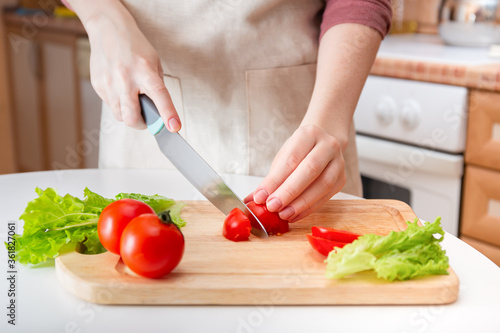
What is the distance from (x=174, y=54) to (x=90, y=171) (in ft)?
0.93

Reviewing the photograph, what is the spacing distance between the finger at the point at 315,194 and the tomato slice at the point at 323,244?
10 centimetres

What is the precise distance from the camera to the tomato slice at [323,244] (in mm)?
802

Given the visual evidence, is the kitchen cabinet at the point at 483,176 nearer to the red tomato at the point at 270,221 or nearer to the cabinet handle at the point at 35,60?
the red tomato at the point at 270,221

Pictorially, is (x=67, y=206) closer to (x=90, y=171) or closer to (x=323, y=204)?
(x=90, y=171)

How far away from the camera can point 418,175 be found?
1809 mm

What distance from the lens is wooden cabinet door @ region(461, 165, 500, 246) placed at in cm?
167

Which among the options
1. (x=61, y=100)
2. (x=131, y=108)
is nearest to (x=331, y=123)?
(x=131, y=108)

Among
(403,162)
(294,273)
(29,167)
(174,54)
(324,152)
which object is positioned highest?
(174,54)

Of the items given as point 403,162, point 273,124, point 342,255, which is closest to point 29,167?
point 403,162

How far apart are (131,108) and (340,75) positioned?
35 centimetres

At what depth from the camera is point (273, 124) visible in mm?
1212

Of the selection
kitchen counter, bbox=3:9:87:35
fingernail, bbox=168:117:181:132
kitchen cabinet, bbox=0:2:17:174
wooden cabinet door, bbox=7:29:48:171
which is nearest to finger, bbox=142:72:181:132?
fingernail, bbox=168:117:181:132

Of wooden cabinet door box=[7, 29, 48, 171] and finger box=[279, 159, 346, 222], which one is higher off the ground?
finger box=[279, 159, 346, 222]

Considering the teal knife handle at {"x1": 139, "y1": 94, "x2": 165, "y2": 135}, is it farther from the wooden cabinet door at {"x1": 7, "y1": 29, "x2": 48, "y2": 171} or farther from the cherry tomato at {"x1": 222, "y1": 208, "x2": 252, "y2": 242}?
the wooden cabinet door at {"x1": 7, "y1": 29, "x2": 48, "y2": 171}
